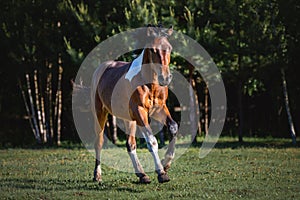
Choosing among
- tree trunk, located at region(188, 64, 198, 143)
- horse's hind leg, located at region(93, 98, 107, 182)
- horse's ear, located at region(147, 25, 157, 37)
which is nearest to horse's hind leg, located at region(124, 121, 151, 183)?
horse's hind leg, located at region(93, 98, 107, 182)

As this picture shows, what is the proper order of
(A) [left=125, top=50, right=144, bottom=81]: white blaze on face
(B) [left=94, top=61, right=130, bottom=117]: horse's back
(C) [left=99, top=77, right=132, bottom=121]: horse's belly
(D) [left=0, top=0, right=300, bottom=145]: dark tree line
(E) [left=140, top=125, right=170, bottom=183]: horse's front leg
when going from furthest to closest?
(D) [left=0, top=0, right=300, bottom=145]: dark tree line, (B) [left=94, top=61, right=130, bottom=117]: horse's back, (C) [left=99, top=77, right=132, bottom=121]: horse's belly, (A) [left=125, top=50, right=144, bottom=81]: white blaze on face, (E) [left=140, top=125, right=170, bottom=183]: horse's front leg

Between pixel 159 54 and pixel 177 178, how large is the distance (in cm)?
257

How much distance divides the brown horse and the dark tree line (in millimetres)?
7382

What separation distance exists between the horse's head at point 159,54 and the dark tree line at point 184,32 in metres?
8.38

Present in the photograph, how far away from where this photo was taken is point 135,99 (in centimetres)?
969

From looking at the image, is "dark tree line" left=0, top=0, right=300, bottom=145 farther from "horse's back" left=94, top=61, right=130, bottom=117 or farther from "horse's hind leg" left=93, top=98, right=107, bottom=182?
"horse's hind leg" left=93, top=98, right=107, bottom=182

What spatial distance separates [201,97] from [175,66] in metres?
4.74

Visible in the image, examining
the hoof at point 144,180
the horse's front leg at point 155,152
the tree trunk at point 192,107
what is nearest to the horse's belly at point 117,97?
the horse's front leg at point 155,152

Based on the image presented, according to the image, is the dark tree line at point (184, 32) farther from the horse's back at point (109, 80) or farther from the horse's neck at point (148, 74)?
the horse's neck at point (148, 74)

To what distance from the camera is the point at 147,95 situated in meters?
9.57

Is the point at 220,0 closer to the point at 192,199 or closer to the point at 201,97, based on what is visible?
the point at 201,97

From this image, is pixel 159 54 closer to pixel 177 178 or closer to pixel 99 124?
pixel 177 178

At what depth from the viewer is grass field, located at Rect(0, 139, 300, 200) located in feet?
28.1

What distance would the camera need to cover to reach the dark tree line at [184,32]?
17.9m
